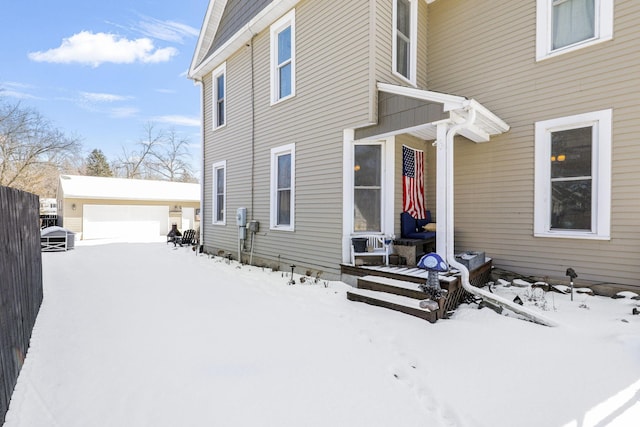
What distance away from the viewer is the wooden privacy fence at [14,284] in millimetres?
2383

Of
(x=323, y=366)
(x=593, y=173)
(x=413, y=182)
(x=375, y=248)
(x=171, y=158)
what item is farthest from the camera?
(x=171, y=158)

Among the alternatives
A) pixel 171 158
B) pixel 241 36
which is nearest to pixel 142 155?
pixel 171 158

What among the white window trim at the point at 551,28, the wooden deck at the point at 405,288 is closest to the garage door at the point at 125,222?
the wooden deck at the point at 405,288

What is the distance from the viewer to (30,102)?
23125 mm

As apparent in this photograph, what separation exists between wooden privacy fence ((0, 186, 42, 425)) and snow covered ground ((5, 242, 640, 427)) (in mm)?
182

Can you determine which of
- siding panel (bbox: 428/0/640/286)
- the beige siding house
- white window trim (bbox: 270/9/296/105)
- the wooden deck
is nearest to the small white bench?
the beige siding house

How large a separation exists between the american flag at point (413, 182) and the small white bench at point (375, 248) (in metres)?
0.80

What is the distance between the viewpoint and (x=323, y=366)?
2.90m

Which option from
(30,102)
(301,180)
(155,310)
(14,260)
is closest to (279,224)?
(301,180)

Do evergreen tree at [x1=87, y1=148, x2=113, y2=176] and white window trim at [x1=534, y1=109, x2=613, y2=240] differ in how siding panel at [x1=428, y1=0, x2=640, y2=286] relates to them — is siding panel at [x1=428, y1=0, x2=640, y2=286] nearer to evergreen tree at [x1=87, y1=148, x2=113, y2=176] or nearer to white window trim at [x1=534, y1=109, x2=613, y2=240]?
white window trim at [x1=534, y1=109, x2=613, y2=240]

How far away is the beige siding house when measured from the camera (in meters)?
4.68

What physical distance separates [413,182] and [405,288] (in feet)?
8.62

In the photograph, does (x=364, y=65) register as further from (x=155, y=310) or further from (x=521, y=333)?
(x=155, y=310)

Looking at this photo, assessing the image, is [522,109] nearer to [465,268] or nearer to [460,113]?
[460,113]
